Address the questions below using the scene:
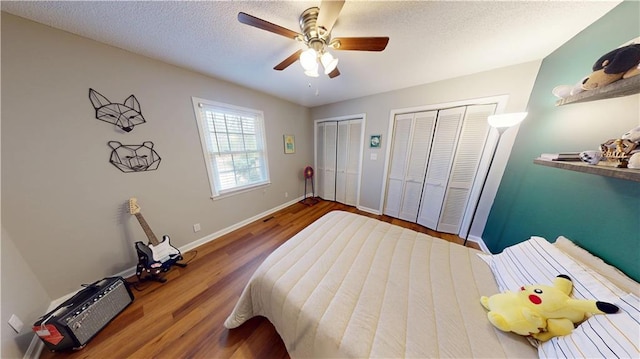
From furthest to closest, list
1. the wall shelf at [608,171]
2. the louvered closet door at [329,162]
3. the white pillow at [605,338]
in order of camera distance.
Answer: the louvered closet door at [329,162] < the wall shelf at [608,171] < the white pillow at [605,338]

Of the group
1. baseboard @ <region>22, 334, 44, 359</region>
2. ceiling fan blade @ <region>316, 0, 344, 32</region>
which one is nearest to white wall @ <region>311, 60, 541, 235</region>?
ceiling fan blade @ <region>316, 0, 344, 32</region>

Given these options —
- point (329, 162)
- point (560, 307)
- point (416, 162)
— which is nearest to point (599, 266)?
point (560, 307)

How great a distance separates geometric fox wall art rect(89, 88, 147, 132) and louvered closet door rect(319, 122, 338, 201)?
8.69 feet

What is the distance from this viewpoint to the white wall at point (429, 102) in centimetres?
180

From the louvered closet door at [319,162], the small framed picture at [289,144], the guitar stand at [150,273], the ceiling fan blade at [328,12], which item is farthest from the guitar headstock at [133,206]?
the louvered closet door at [319,162]

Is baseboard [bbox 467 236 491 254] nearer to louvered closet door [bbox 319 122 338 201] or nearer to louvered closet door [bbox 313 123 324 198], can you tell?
louvered closet door [bbox 319 122 338 201]

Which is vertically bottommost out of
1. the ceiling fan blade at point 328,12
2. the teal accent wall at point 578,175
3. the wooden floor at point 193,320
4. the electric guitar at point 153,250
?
the wooden floor at point 193,320

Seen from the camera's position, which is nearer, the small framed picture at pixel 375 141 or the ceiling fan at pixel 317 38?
the ceiling fan at pixel 317 38

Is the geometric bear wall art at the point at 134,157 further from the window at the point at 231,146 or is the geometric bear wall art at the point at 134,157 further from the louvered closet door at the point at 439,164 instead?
the louvered closet door at the point at 439,164

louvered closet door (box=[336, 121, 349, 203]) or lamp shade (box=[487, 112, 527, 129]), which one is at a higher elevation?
lamp shade (box=[487, 112, 527, 129])

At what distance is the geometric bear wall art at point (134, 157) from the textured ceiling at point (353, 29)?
0.91 meters

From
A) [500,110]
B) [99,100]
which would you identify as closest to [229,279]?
[99,100]

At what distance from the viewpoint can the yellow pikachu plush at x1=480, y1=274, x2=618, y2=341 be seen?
66 cm

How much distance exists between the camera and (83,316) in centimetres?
112
